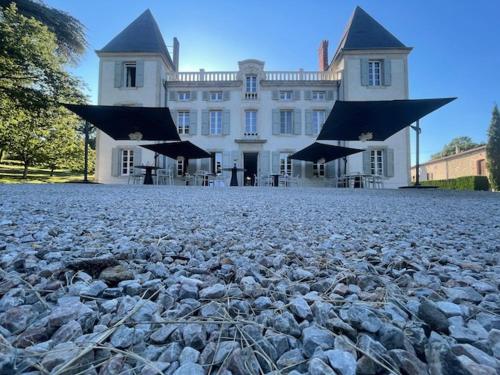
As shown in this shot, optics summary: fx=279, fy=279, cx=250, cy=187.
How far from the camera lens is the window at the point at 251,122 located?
13531 mm

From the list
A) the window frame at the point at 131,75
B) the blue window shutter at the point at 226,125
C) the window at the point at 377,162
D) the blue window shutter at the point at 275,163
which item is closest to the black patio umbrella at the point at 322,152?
the blue window shutter at the point at 275,163

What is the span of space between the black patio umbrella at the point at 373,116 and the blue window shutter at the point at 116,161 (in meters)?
9.48

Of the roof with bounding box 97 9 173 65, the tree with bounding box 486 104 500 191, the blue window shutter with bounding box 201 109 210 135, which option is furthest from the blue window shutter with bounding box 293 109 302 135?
the tree with bounding box 486 104 500 191

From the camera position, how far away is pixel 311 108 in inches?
522

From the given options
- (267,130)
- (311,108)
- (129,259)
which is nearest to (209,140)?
(267,130)

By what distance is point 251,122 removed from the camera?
1356 cm

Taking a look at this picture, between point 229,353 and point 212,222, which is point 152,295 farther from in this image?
point 212,222

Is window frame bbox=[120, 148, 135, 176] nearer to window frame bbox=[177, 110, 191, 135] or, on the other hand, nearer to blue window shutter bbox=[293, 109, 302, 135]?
window frame bbox=[177, 110, 191, 135]

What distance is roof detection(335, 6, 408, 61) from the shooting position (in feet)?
42.8

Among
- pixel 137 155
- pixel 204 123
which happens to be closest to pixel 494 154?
pixel 204 123

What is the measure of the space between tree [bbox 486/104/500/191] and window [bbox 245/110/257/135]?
15845 millimetres

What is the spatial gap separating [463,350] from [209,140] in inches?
523

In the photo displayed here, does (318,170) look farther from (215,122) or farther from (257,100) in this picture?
(215,122)

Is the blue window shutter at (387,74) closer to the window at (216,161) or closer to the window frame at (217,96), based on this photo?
the window frame at (217,96)
